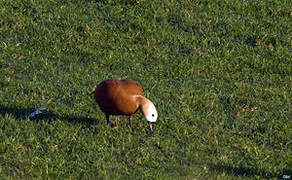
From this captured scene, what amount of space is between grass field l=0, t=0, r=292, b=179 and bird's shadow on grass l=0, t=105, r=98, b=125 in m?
0.03

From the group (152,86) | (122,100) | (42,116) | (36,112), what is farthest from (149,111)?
(152,86)

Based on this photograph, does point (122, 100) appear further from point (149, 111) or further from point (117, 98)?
point (149, 111)

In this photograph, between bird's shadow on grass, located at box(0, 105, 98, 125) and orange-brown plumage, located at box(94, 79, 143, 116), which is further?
bird's shadow on grass, located at box(0, 105, 98, 125)

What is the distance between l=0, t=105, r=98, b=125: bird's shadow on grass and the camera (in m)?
9.45

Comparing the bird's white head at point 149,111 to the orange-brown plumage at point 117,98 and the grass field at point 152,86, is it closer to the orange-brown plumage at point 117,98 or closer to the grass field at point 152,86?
the orange-brown plumage at point 117,98

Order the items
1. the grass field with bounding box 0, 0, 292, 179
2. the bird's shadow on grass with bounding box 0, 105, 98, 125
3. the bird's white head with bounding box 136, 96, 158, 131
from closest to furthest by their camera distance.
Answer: the grass field with bounding box 0, 0, 292, 179, the bird's white head with bounding box 136, 96, 158, 131, the bird's shadow on grass with bounding box 0, 105, 98, 125

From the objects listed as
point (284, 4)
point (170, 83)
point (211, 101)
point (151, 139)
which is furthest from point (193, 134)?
point (284, 4)

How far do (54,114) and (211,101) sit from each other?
2851 millimetres

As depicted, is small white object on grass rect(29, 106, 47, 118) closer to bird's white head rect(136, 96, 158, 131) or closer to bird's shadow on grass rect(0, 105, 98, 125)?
bird's shadow on grass rect(0, 105, 98, 125)

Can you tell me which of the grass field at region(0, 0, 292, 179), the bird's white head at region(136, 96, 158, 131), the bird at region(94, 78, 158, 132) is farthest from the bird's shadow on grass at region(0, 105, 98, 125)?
the bird's white head at region(136, 96, 158, 131)

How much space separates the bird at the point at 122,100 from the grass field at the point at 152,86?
484 millimetres

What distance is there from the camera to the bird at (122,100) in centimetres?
867

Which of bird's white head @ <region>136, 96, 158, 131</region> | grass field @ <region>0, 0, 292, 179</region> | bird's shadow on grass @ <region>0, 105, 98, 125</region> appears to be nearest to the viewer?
grass field @ <region>0, 0, 292, 179</region>

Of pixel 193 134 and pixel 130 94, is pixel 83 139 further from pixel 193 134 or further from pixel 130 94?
pixel 193 134
